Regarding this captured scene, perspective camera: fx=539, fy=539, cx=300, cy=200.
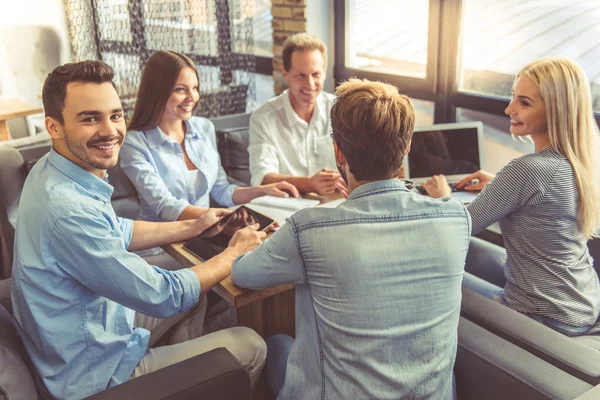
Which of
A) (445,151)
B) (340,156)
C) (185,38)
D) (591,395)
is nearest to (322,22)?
(185,38)

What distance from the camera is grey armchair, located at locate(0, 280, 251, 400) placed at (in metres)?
1.20

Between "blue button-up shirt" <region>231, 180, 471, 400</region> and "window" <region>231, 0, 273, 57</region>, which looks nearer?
"blue button-up shirt" <region>231, 180, 471, 400</region>

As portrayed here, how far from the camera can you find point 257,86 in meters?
4.01

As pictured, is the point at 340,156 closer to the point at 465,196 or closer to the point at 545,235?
the point at 545,235

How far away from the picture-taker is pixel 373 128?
1139 mm

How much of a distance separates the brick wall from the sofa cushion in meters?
2.73

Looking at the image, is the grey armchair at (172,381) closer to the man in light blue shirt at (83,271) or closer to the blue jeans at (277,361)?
the man in light blue shirt at (83,271)

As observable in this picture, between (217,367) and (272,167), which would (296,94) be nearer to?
(272,167)

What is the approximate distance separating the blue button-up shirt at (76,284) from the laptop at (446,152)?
1278 millimetres

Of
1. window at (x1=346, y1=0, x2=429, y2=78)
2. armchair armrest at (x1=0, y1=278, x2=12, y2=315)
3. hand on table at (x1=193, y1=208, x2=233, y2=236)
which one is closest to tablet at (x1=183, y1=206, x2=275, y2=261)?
hand on table at (x1=193, y1=208, x2=233, y2=236)

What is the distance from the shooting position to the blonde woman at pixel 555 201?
1578 millimetres

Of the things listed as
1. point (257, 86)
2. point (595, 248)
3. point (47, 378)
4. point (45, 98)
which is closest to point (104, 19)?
point (257, 86)

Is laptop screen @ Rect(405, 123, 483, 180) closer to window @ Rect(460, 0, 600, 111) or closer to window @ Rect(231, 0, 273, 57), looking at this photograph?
window @ Rect(460, 0, 600, 111)

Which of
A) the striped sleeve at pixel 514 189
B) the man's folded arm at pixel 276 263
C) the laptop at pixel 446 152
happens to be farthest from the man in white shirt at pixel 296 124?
the man's folded arm at pixel 276 263
